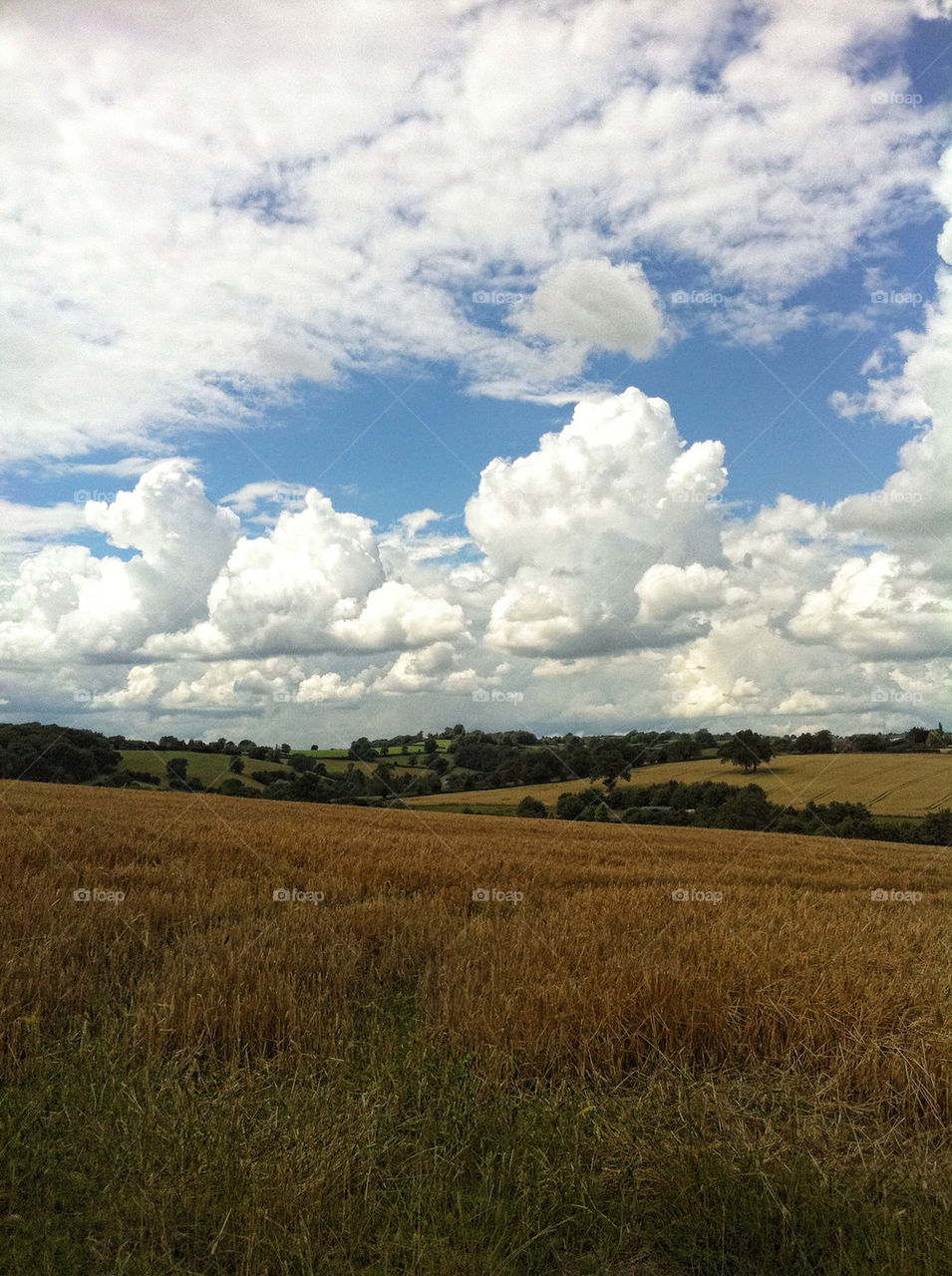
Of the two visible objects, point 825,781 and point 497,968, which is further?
point 825,781

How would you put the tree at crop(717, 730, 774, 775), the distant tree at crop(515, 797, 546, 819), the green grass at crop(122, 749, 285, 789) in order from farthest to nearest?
1. the tree at crop(717, 730, 774, 775)
2. the green grass at crop(122, 749, 285, 789)
3. the distant tree at crop(515, 797, 546, 819)

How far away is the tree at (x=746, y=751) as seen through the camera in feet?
259

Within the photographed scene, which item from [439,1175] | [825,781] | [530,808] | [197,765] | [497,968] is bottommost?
[530,808]

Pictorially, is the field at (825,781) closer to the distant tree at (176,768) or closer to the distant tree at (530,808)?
the distant tree at (530,808)

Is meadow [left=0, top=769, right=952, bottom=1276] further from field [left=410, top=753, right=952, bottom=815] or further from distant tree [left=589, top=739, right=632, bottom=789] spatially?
distant tree [left=589, top=739, right=632, bottom=789]

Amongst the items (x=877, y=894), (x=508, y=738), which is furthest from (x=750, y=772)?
(x=877, y=894)

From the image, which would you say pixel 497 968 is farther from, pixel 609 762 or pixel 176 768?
pixel 176 768

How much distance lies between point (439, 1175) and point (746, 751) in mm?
80804

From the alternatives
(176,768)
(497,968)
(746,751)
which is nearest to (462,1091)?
(497,968)

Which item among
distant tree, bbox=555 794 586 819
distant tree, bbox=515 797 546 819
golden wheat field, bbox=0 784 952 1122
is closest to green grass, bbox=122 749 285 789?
distant tree, bbox=515 797 546 819

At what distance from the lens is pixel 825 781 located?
2753 inches

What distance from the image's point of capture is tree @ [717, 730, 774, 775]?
259 feet

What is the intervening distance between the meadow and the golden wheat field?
0.03 m

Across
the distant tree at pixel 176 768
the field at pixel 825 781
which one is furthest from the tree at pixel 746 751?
the distant tree at pixel 176 768
